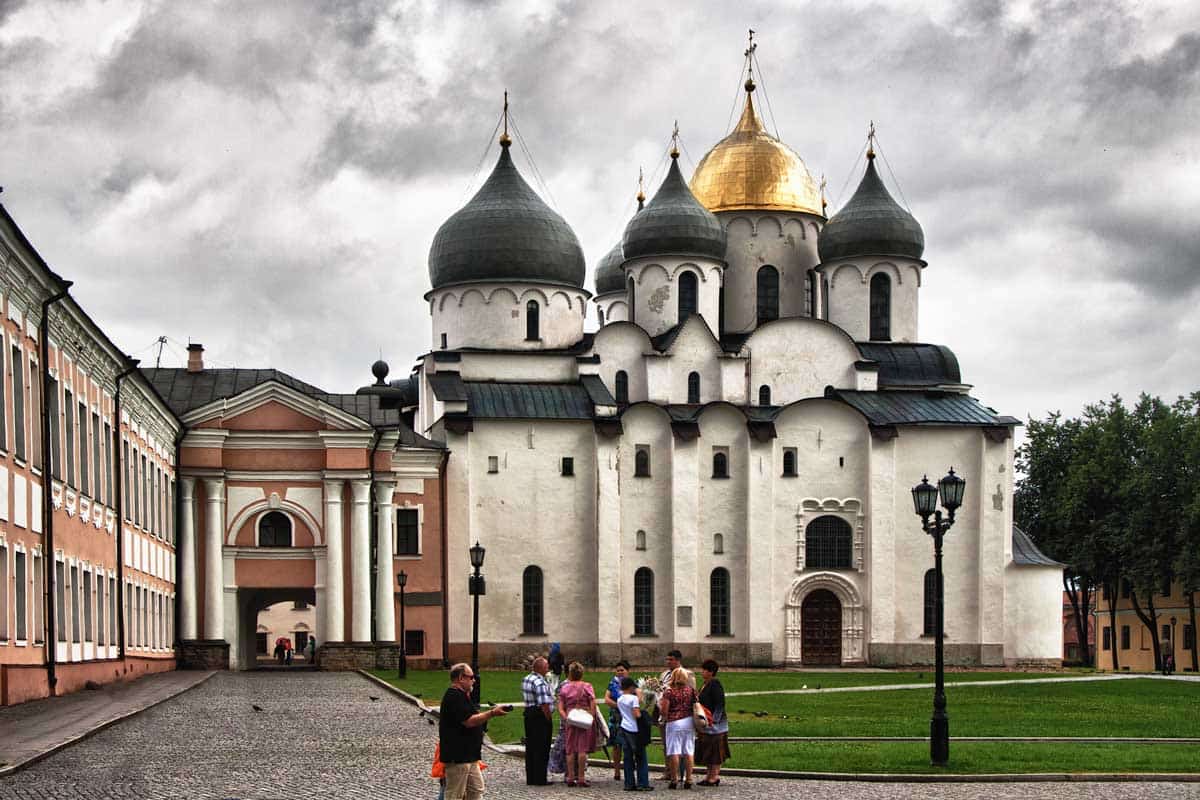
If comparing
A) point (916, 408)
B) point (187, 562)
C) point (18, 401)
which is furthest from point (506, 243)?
point (18, 401)

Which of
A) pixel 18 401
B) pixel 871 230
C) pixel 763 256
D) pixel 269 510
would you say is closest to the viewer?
pixel 18 401

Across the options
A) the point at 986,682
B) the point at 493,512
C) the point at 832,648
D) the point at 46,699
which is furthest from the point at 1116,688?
the point at 46,699

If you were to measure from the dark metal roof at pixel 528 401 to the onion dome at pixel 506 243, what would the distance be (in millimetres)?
3972

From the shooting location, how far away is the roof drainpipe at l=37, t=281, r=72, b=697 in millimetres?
32781

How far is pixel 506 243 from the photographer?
67.6 meters

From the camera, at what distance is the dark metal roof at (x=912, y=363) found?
231 ft

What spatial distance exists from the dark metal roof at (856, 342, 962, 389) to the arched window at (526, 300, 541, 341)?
11862 millimetres

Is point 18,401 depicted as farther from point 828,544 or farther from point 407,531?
point 828,544

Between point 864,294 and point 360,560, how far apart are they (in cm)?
2386

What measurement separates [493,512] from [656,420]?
21.3 ft

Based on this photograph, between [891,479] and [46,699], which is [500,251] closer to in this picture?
[891,479]

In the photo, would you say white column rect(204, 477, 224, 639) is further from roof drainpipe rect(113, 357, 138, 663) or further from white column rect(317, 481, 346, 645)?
roof drainpipe rect(113, 357, 138, 663)

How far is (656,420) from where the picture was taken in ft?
216

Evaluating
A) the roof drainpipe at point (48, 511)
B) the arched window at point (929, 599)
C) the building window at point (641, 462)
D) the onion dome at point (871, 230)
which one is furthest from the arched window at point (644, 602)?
the roof drainpipe at point (48, 511)
